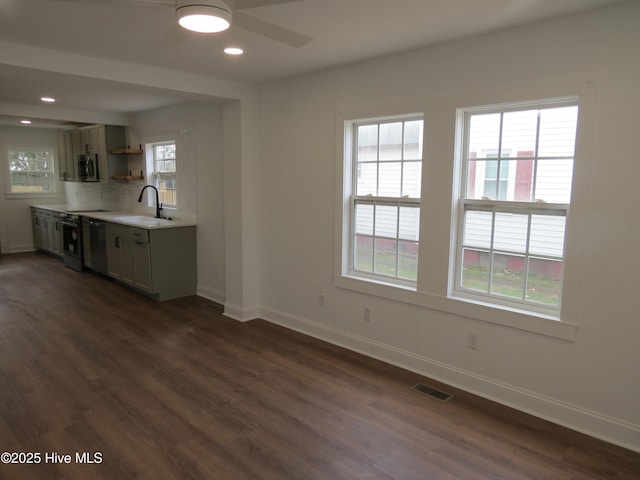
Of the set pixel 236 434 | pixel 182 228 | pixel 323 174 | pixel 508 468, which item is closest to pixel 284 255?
pixel 323 174

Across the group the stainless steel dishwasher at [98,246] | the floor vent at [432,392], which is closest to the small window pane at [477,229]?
the floor vent at [432,392]

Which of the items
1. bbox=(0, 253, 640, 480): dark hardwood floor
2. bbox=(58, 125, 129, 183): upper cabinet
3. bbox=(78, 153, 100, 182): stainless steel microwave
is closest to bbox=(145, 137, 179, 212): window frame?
bbox=(58, 125, 129, 183): upper cabinet

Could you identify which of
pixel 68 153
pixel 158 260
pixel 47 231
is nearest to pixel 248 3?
pixel 158 260

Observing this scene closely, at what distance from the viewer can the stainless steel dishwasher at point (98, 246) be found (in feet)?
20.0

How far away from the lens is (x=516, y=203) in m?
2.82

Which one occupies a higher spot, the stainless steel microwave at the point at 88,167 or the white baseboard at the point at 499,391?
the stainless steel microwave at the point at 88,167

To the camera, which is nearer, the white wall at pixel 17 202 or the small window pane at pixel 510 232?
the small window pane at pixel 510 232

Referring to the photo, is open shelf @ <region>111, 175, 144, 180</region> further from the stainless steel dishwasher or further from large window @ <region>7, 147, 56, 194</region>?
large window @ <region>7, 147, 56, 194</region>

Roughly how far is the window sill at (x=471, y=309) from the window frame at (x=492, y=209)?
0.17ft

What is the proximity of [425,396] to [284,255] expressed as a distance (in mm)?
1993

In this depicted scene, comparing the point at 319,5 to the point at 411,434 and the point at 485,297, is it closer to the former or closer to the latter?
the point at 485,297

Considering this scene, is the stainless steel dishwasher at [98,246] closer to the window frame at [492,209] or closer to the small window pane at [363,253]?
the small window pane at [363,253]

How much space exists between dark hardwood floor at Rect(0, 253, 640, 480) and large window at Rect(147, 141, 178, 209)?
7.90ft

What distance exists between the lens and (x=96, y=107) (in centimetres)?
605
